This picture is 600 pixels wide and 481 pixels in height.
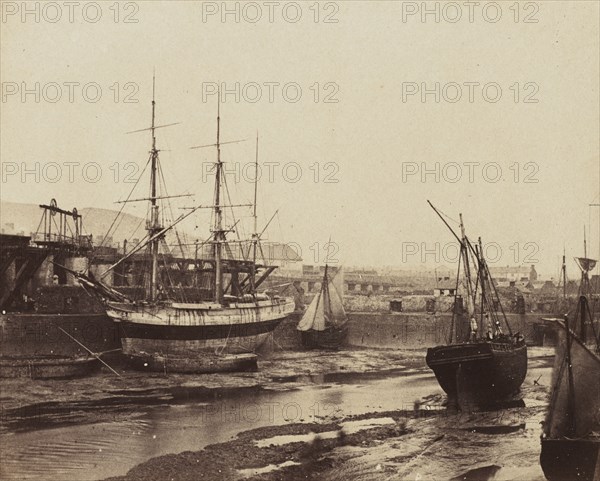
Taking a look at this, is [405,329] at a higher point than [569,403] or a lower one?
lower

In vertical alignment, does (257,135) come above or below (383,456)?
above

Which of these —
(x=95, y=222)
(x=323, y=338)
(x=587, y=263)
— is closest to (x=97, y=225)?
(x=95, y=222)

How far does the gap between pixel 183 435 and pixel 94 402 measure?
490cm

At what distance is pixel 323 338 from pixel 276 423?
754 inches

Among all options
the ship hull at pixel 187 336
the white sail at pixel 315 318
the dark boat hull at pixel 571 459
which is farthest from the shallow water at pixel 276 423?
the white sail at pixel 315 318

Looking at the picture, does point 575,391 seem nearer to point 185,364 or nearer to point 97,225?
point 185,364

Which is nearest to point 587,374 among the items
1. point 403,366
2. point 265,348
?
point 403,366

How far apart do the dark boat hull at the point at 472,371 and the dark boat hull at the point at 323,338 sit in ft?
53.5

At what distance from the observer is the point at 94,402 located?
19.4m

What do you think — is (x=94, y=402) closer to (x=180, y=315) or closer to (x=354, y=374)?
(x=180, y=315)

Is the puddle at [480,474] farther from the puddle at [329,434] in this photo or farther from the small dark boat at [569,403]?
the puddle at [329,434]

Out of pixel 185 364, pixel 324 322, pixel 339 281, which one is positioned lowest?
pixel 185 364

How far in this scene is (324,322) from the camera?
1460 inches

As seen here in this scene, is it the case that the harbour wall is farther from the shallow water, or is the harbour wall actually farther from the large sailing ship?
the shallow water
